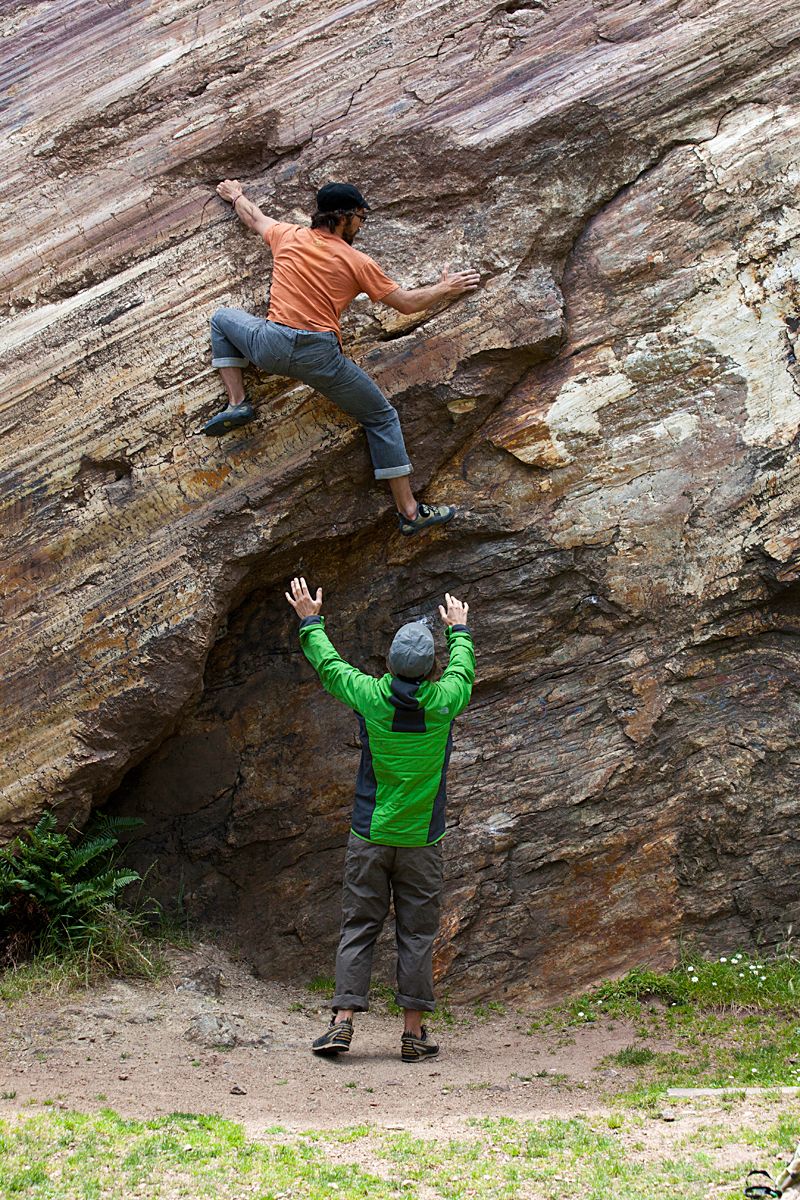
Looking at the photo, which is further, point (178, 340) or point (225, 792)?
point (225, 792)

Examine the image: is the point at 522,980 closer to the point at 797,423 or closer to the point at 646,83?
the point at 797,423

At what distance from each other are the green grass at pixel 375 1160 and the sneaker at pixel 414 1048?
3.57 feet

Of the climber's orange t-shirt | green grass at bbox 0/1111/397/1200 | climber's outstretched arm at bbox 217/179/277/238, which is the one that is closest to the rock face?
climber's outstretched arm at bbox 217/179/277/238

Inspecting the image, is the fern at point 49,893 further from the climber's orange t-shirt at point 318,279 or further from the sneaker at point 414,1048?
the climber's orange t-shirt at point 318,279

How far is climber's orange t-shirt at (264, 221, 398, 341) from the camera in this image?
22.5 feet

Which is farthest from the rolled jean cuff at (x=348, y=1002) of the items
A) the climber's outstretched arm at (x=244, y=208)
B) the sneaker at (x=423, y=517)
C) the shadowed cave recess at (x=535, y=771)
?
the climber's outstretched arm at (x=244, y=208)

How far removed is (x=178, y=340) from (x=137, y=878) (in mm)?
3428

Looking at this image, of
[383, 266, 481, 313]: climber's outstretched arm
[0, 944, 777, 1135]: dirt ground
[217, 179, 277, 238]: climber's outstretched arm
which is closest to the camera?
[0, 944, 777, 1135]: dirt ground

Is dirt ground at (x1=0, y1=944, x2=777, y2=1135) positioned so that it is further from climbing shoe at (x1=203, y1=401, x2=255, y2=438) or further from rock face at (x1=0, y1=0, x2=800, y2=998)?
climbing shoe at (x1=203, y1=401, x2=255, y2=438)

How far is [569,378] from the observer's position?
25.4 feet

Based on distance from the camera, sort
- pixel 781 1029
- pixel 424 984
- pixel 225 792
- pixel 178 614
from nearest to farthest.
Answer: pixel 424 984 < pixel 781 1029 < pixel 178 614 < pixel 225 792

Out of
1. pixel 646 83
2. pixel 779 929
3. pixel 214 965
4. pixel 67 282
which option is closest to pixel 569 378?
pixel 646 83

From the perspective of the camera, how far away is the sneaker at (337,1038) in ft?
21.0

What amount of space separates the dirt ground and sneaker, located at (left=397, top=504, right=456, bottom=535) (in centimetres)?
310
